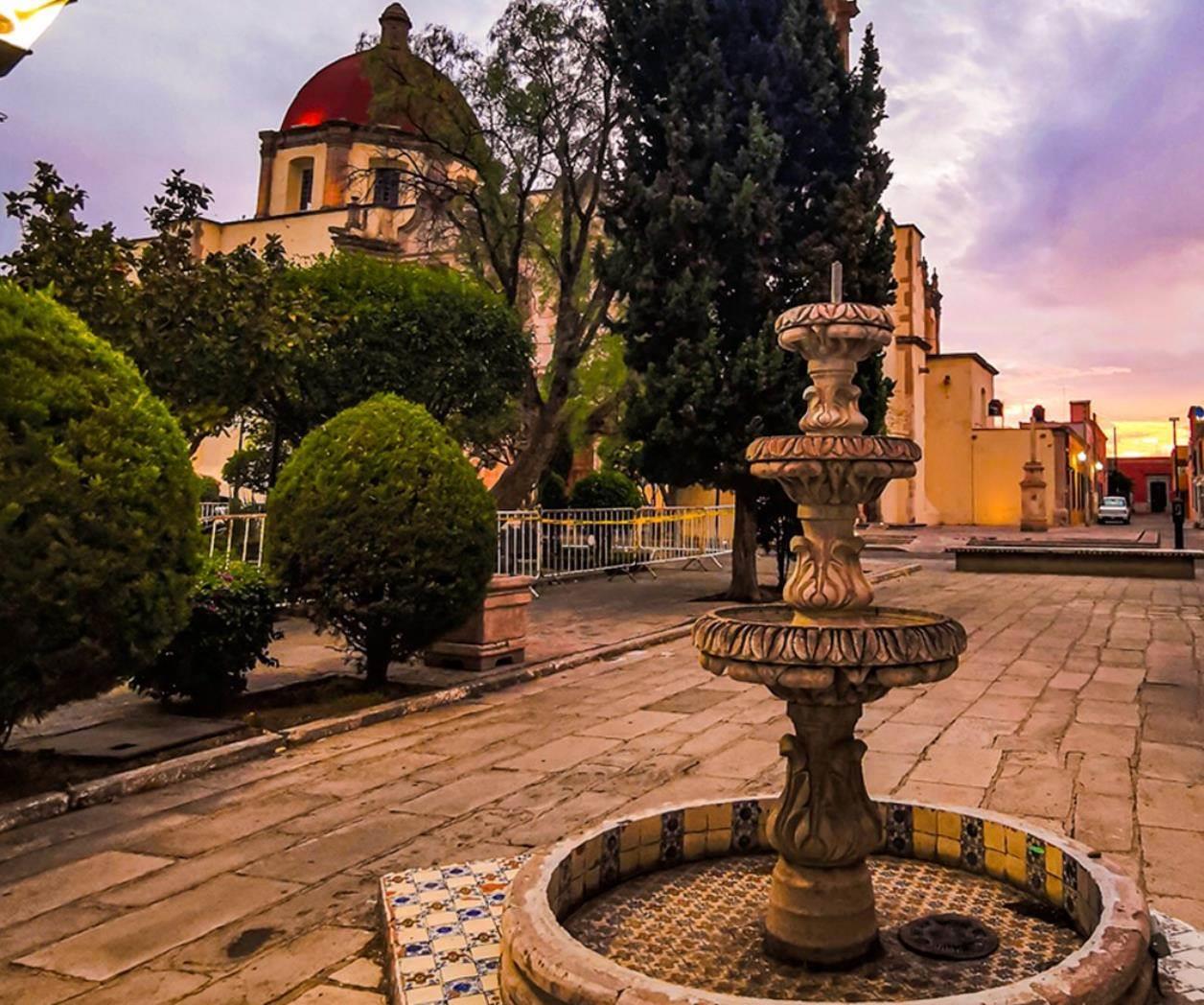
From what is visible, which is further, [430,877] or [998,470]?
[998,470]

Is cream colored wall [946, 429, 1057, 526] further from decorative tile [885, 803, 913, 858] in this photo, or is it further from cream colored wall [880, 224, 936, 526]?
decorative tile [885, 803, 913, 858]

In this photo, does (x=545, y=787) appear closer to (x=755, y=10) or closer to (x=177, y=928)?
(x=177, y=928)

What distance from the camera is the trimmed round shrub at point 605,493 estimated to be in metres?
19.0

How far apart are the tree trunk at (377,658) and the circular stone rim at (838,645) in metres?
4.77

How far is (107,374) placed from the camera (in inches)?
185

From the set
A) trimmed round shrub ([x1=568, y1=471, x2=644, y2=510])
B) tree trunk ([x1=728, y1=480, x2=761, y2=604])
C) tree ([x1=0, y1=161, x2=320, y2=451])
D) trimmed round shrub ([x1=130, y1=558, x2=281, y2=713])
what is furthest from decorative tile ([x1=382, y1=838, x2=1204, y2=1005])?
trimmed round shrub ([x1=568, y1=471, x2=644, y2=510])

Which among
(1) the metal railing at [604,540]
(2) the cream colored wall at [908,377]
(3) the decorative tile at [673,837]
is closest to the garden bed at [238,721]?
(3) the decorative tile at [673,837]

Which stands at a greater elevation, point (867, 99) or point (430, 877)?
point (867, 99)

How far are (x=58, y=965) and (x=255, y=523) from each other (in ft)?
28.3

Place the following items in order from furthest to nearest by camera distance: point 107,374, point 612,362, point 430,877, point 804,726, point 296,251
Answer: point 296,251
point 612,362
point 107,374
point 430,877
point 804,726

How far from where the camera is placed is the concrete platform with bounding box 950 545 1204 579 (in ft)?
61.7

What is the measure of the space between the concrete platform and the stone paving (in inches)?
479

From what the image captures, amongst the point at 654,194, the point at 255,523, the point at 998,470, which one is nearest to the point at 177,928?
the point at 255,523

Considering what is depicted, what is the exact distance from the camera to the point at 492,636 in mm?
8062
